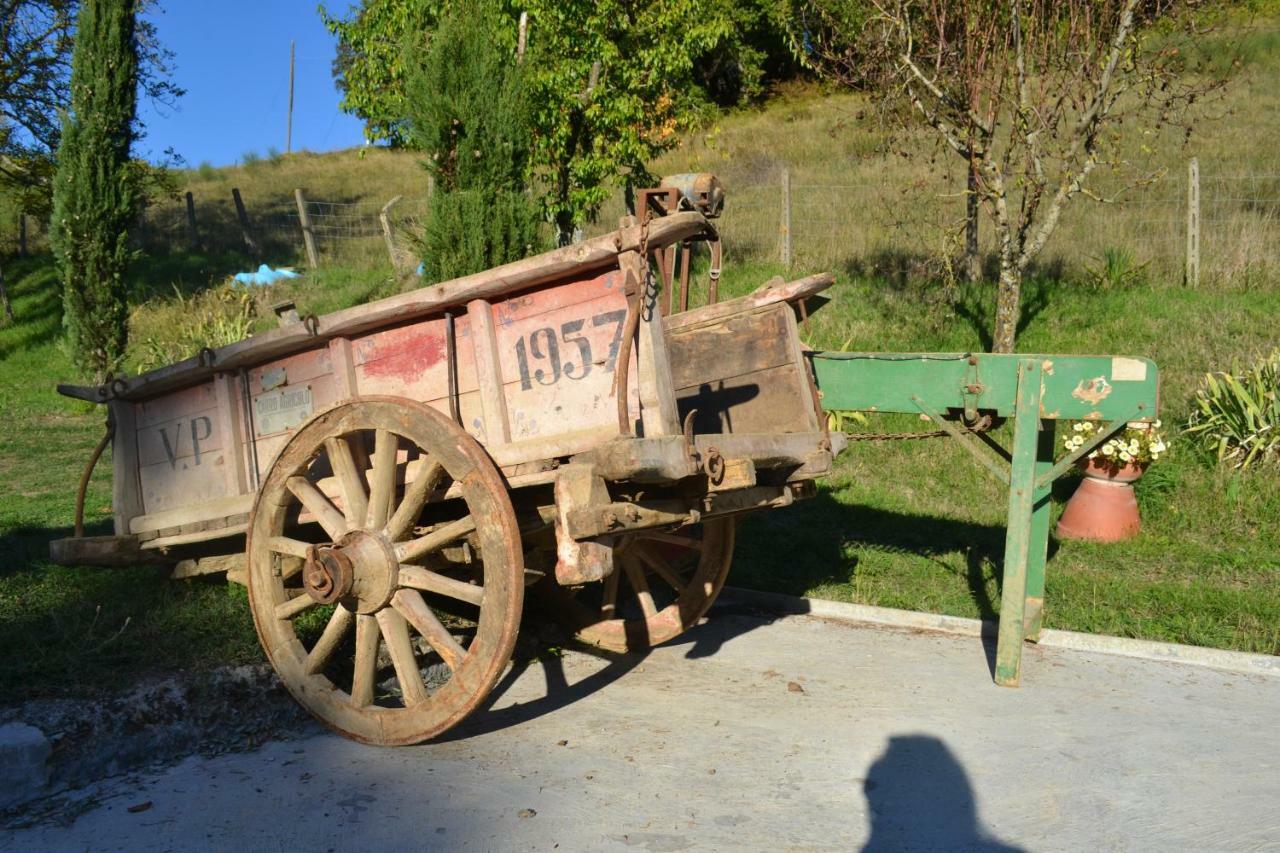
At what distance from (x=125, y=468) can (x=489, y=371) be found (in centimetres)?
204

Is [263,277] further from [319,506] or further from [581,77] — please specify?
[319,506]

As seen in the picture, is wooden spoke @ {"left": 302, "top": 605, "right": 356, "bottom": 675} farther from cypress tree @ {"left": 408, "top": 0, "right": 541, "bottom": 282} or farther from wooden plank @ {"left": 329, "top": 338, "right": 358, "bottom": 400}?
cypress tree @ {"left": 408, "top": 0, "right": 541, "bottom": 282}

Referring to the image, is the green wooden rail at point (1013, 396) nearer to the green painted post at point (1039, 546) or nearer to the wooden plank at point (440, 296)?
the green painted post at point (1039, 546)

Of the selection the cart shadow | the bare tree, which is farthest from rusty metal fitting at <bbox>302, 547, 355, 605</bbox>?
the bare tree

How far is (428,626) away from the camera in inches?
149

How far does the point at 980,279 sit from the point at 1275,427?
4650mm

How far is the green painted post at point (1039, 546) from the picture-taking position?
5.07 m

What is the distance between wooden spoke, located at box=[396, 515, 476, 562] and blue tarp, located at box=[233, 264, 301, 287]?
45.3ft

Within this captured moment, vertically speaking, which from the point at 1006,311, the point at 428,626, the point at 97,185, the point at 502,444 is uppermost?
the point at 97,185

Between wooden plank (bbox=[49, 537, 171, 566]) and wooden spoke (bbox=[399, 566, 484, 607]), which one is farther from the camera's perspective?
wooden plank (bbox=[49, 537, 171, 566])

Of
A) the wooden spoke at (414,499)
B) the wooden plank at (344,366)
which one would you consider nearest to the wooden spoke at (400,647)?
the wooden spoke at (414,499)

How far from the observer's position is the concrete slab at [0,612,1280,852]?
10.9 ft

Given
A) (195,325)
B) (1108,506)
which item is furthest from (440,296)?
(195,325)

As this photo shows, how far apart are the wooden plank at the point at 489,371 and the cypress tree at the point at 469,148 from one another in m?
3.13
